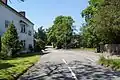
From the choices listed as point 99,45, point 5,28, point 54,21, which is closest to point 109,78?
point 5,28

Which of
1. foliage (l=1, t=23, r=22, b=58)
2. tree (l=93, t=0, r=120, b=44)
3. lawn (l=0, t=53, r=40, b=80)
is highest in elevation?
tree (l=93, t=0, r=120, b=44)

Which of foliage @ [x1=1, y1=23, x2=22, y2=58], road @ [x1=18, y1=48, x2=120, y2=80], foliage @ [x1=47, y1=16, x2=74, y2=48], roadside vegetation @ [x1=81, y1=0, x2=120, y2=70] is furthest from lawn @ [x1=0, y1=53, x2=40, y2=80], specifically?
foliage @ [x1=47, y1=16, x2=74, y2=48]

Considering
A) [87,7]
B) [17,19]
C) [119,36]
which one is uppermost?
[87,7]

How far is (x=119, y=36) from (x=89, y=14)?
19.1 metres

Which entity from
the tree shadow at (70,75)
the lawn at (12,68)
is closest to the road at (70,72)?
the tree shadow at (70,75)

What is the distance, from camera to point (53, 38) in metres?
119

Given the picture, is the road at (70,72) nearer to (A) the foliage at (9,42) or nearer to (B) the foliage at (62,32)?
(A) the foliage at (9,42)

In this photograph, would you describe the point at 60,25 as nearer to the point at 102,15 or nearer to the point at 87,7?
the point at 87,7

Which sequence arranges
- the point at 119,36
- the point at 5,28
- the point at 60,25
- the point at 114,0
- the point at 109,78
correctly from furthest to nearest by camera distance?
the point at 60,25 < the point at 119,36 < the point at 5,28 < the point at 114,0 < the point at 109,78

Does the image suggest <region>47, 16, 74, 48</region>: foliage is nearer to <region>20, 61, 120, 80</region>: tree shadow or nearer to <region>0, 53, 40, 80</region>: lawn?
<region>0, 53, 40, 80</region>: lawn

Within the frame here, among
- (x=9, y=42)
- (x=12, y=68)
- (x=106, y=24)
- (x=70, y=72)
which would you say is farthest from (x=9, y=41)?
(x=70, y=72)

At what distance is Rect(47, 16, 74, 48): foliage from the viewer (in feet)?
352

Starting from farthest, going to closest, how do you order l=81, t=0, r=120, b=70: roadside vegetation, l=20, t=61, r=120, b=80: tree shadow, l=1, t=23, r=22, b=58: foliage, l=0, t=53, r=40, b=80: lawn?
l=1, t=23, r=22, b=58: foliage
l=81, t=0, r=120, b=70: roadside vegetation
l=0, t=53, r=40, b=80: lawn
l=20, t=61, r=120, b=80: tree shadow

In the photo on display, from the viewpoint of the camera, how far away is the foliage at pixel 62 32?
107 metres
